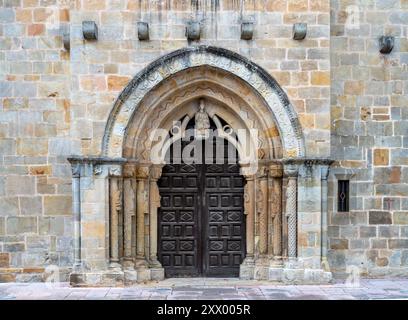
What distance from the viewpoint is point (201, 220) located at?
343 inches

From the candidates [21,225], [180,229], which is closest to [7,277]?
[21,225]

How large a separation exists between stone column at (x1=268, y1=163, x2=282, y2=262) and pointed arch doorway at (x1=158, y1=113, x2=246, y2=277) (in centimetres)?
50

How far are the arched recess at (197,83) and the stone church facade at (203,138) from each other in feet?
0.06

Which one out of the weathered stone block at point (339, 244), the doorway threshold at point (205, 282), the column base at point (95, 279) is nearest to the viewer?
the column base at point (95, 279)

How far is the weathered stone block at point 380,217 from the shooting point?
8852 millimetres

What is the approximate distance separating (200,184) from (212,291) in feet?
5.53

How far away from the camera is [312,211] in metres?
8.09

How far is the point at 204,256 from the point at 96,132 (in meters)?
2.46

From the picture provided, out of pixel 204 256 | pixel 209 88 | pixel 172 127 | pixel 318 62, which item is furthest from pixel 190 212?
pixel 318 62

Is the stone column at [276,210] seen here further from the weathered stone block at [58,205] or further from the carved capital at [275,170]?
the weathered stone block at [58,205]

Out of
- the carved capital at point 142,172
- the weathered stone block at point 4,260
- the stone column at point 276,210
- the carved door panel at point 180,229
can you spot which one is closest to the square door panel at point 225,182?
the carved door panel at point 180,229

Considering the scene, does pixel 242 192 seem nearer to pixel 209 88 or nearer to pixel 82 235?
pixel 209 88

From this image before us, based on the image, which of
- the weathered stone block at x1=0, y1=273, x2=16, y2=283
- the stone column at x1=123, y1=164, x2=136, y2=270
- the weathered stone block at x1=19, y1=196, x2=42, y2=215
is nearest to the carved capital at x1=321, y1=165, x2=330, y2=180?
the stone column at x1=123, y1=164, x2=136, y2=270
